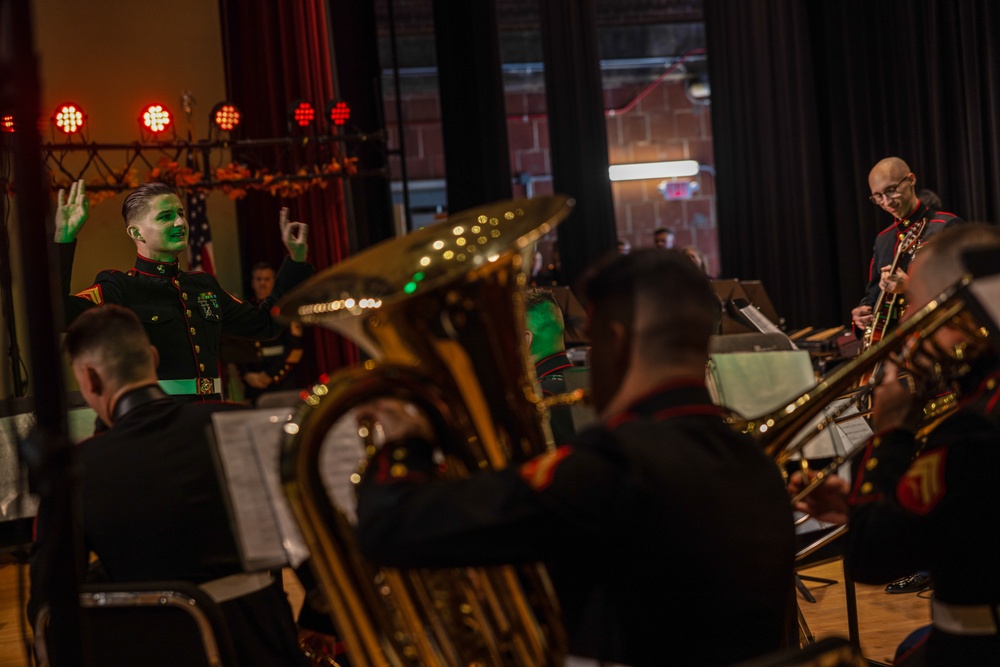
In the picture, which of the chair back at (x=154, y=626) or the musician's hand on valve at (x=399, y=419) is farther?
the chair back at (x=154, y=626)

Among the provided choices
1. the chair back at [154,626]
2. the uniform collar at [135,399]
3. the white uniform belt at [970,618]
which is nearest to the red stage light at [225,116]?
the uniform collar at [135,399]

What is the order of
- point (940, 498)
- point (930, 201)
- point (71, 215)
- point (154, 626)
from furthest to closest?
point (930, 201)
point (71, 215)
point (154, 626)
point (940, 498)

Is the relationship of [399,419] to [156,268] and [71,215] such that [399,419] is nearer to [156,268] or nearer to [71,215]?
[71,215]

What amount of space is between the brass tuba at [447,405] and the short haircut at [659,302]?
0.10 m

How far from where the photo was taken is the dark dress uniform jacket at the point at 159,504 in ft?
5.91

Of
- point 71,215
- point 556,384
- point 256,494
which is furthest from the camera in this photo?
point 71,215

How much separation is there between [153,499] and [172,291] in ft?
5.44

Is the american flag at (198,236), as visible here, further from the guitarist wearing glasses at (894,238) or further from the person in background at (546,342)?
the person in background at (546,342)

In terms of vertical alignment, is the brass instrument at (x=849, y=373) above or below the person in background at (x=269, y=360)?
above

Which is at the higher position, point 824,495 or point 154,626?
point 824,495

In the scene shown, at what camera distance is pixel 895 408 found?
152 cm

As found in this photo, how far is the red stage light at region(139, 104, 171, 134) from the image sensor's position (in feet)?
20.2

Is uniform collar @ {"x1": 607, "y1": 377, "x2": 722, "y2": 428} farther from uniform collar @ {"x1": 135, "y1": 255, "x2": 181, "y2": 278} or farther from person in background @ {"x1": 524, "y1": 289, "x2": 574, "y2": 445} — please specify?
uniform collar @ {"x1": 135, "y1": 255, "x2": 181, "y2": 278}

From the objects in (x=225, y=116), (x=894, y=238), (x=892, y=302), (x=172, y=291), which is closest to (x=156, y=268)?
(x=172, y=291)
